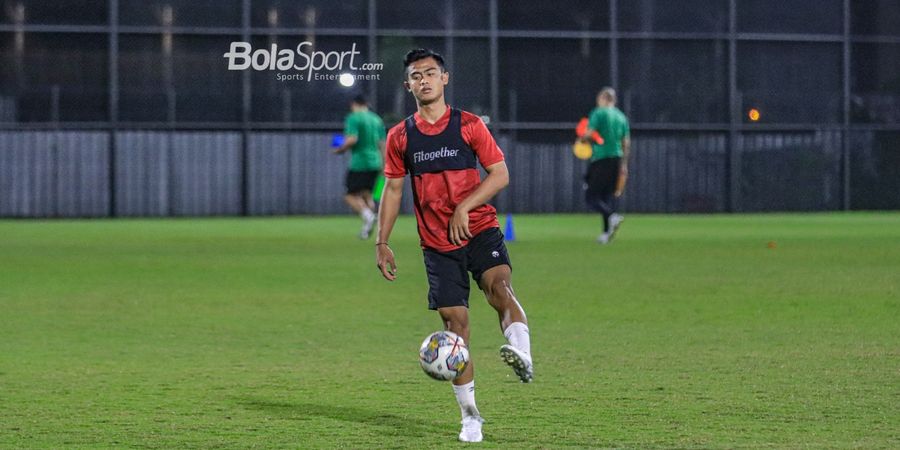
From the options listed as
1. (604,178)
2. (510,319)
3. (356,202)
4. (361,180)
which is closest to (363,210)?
(356,202)

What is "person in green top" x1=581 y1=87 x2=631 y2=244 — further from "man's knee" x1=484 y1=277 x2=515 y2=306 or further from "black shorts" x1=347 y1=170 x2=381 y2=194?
"man's knee" x1=484 y1=277 x2=515 y2=306

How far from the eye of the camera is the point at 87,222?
3634 cm

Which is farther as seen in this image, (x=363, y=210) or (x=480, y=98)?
(x=480, y=98)

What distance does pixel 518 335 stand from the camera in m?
6.99

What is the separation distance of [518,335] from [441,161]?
873mm

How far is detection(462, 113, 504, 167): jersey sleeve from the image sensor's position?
7184 millimetres

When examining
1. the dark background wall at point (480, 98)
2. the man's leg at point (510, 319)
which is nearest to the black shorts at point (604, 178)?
the man's leg at point (510, 319)

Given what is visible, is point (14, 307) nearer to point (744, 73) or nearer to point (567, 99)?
point (567, 99)

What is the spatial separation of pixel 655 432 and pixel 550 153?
35.8 m

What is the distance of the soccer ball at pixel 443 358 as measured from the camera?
6.73m

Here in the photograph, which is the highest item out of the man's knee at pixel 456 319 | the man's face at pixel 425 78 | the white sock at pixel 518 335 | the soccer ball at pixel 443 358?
the man's face at pixel 425 78

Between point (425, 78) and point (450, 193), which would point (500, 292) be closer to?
point (450, 193)

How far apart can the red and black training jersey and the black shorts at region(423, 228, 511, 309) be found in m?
0.06

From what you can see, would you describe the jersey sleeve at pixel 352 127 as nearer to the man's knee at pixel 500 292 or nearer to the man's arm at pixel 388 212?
the man's arm at pixel 388 212
